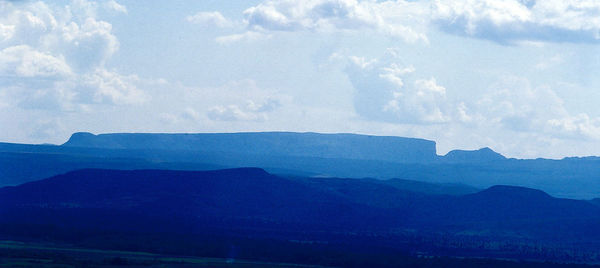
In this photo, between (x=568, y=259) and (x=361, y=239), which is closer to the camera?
(x=568, y=259)

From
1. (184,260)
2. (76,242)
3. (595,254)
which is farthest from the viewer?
(595,254)

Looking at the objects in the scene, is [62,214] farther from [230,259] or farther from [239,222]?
[230,259]

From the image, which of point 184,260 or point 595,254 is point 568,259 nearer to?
point 595,254

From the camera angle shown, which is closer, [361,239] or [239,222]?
[361,239]

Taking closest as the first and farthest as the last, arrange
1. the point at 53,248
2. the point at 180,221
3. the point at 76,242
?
the point at 53,248 → the point at 76,242 → the point at 180,221

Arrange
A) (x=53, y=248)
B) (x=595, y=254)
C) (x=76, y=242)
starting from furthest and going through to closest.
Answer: (x=595, y=254) < (x=76, y=242) < (x=53, y=248)

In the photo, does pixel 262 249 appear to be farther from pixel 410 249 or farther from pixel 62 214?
pixel 62 214

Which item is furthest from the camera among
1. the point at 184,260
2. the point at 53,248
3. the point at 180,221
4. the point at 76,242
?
the point at 180,221

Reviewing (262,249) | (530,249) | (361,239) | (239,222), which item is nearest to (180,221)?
(239,222)

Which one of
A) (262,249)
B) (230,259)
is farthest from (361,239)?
(230,259)
